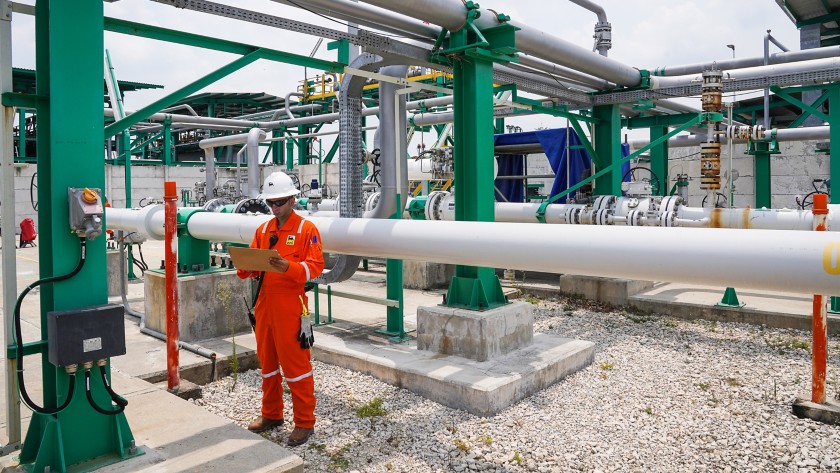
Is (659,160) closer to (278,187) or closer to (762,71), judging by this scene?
(762,71)

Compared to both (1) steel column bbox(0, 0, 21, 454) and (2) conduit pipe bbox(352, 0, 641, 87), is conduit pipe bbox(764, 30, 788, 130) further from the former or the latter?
(1) steel column bbox(0, 0, 21, 454)

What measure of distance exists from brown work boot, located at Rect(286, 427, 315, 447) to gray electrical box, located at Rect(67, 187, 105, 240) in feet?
5.61

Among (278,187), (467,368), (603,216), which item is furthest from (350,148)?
(603,216)

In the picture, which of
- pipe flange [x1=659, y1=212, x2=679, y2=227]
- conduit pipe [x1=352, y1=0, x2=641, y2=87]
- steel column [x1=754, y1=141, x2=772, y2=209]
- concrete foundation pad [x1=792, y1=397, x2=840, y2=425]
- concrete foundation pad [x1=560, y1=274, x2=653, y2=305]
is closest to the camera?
concrete foundation pad [x1=792, y1=397, x2=840, y2=425]

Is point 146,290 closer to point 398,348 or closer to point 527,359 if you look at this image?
point 398,348

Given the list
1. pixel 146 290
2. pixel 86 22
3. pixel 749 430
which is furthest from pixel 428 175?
pixel 86 22

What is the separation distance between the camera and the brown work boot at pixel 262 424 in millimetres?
4023

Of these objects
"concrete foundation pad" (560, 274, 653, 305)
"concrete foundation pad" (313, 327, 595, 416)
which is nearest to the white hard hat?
"concrete foundation pad" (313, 327, 595, 416)

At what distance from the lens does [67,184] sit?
112 inches

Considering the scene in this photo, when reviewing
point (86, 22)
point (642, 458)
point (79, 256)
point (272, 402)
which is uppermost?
point (86, 22)

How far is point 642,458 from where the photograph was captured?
12.0 ft

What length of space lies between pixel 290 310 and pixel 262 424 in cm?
86

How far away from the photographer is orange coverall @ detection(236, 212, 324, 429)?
12.2 feet

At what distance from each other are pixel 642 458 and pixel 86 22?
371cm
